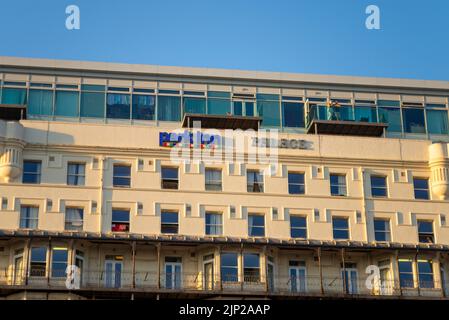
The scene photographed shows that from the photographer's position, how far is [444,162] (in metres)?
62.4

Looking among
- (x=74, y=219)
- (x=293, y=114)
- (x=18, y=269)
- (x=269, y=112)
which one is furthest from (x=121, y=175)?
(x=293, y=114)

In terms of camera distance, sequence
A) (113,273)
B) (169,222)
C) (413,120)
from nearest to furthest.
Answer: (113,273) < (169,222) < (413,120)

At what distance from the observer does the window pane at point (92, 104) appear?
6372 cm

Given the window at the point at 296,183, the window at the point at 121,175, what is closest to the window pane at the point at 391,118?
the window at the point at 296,183

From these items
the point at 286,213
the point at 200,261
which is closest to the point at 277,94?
the point at 286,213

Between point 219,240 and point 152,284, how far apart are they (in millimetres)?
4637

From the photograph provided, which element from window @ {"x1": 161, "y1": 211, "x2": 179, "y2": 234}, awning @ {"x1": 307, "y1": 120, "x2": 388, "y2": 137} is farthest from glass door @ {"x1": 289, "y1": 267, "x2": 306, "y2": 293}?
awning @ {"x1": 307, "y1": 120, "x2": 388, "y2": 137}

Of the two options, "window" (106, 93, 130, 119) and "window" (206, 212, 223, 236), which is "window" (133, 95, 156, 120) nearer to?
"window" (106, 93, 130, 119)

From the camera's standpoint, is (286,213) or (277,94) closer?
(286,213)

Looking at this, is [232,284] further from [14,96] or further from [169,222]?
[14,96]

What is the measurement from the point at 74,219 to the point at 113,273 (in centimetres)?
399

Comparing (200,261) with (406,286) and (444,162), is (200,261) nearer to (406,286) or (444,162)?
(406,286)

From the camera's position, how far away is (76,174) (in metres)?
59.1

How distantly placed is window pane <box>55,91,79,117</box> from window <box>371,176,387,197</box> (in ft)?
64.3
